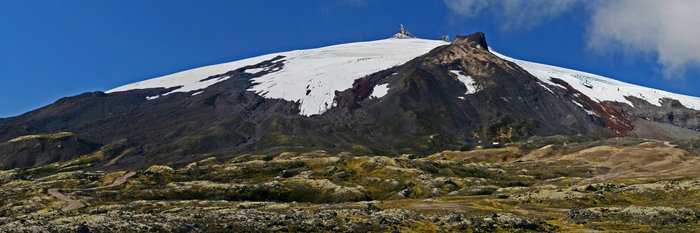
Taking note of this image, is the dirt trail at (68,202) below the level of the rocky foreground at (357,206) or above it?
above

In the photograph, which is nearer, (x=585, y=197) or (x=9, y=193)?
(x=585, y=197)

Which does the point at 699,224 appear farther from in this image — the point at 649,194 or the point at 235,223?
the point at 235,223

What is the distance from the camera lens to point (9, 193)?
160 metres

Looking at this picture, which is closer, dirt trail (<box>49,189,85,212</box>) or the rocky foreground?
the rocky foreground

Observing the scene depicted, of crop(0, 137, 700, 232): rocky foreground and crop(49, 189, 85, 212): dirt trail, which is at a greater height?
crop(49, 189, 85, 212): dirt trail

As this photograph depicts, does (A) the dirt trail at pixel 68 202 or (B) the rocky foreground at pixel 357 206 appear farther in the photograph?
(A) the dirt trail at pixel 68 202

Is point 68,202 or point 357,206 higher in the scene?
point 68,202

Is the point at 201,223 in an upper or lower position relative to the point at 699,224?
upper

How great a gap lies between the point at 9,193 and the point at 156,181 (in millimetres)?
43078

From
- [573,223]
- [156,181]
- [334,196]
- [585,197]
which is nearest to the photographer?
[573,223]

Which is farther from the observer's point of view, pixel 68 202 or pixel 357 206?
pixel 68 202

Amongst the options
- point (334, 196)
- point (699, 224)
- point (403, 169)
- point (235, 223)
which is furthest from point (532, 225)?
point (403, 169)

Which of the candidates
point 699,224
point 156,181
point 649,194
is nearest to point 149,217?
point 699,224

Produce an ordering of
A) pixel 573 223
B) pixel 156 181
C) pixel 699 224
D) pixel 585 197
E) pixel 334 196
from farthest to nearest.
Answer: pixel 156 181
pixel 334 196
pixel 585 197
pixel 573 223
pixel 699 224
